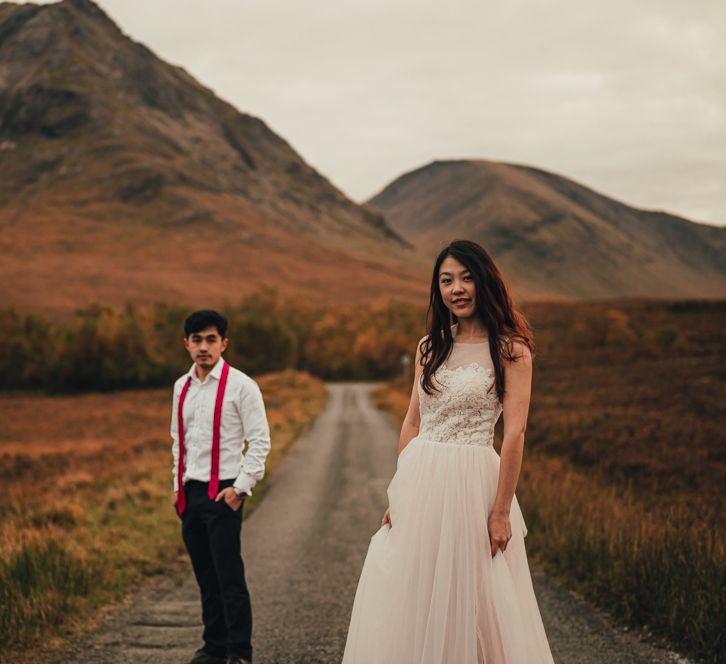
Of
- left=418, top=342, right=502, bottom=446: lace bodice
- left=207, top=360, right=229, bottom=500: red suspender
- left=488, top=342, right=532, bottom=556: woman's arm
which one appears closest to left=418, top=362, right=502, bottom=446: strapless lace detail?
left=418, top=342, right=502, bottom=446: lace bodice

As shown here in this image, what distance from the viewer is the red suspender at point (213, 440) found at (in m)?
4.55

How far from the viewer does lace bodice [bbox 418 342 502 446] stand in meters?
3.52

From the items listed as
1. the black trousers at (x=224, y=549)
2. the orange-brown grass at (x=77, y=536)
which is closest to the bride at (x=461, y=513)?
the black trousers at (x=224, y=549)

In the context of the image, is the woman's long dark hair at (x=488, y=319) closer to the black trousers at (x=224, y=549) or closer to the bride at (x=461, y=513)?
the bride at (x=461, y=513)

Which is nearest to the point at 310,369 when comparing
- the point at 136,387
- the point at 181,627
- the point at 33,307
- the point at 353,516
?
the point at 136,387

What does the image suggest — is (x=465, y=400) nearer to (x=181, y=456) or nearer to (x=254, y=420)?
(x=254, y=420)

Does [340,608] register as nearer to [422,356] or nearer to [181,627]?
[181,627]

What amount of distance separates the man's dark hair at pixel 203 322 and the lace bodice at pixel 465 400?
1721 mm

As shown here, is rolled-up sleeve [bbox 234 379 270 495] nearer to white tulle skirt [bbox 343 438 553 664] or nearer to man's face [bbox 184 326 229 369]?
man's face [bbox 184 326 229 369]

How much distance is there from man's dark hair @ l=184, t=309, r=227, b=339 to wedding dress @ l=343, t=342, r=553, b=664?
5.65ft

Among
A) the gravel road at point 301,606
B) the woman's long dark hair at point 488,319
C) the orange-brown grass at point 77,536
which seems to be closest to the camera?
the woman's long dark hair at point 488,319

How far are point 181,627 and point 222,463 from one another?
2.08 metres

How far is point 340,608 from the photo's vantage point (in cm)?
651

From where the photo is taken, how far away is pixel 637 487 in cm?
1177
